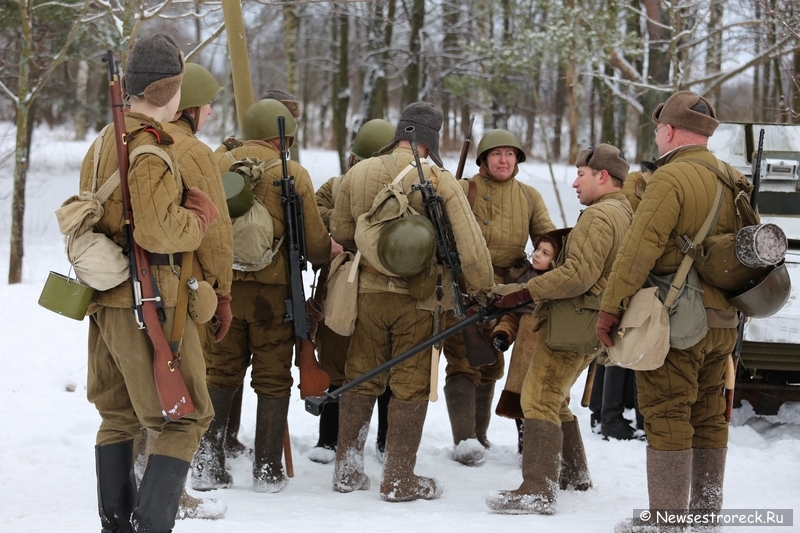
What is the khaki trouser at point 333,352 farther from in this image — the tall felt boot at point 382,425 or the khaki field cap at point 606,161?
the khaki field cap at point 606,161

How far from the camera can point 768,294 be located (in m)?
3.74

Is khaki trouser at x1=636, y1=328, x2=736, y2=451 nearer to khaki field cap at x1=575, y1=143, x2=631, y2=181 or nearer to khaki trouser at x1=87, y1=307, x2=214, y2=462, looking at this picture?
khaki field cap at x1=575, y1=143, x2=631, y2=181

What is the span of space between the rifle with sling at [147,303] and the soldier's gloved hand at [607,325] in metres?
1.87

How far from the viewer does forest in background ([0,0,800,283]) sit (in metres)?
10.5

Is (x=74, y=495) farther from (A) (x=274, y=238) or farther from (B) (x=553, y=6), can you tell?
(B) (x=553, y=6)

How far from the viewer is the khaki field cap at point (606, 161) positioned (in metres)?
4.73

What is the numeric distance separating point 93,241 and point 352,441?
226cm

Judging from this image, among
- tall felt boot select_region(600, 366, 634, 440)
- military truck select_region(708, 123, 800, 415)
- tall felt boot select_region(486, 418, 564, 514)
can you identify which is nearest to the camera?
tall felt boot select_region(486, 418, 564, 514)

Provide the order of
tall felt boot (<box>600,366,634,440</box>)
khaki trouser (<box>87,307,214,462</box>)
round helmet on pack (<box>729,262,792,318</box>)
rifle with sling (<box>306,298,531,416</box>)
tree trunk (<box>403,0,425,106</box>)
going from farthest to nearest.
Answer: tree trunk (<box>403,0,425,106</box>), tall felt boot (<box>600,366,634,440</box>), rifle with sling (<box>306,298,531,416</box>), round helmet on pack (<box>729,262,792,318</box>), khaki trouser (<box>87,307,214,462</box>)

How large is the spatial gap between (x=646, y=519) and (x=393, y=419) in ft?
4.94

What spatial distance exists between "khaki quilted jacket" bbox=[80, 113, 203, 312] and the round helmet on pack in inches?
93.4

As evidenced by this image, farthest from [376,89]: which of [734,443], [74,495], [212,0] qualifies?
[74,495]

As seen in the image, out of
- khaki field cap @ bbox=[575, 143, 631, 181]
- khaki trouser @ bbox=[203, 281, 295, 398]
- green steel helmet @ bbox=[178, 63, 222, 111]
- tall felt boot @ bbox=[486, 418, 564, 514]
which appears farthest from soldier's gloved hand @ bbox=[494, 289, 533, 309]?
green steel helmet @ bbox=[178, 63, 222, 111]

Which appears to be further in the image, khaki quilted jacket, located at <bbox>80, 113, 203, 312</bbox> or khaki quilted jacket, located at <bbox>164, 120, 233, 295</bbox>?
khaki quilted jacket, located at <bbox>164, 120, 233, 295</bbox>
